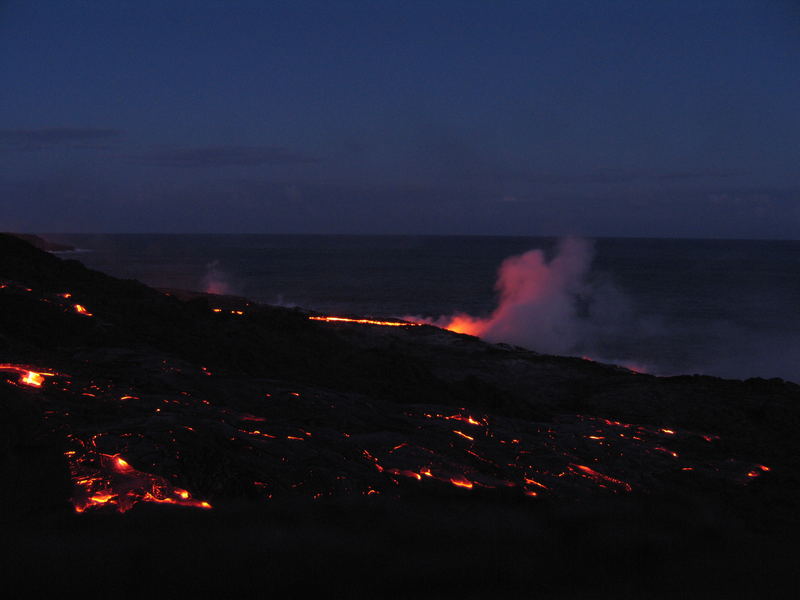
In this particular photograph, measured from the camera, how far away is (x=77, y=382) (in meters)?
4.35

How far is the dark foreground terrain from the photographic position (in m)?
2.90

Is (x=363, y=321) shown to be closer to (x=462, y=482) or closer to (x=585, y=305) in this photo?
(x=462, y=482)

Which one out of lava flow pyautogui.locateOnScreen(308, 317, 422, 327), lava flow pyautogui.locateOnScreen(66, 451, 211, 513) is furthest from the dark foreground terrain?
lava flow pyautogui.locateOnScreen(308, 317, 422, 327)

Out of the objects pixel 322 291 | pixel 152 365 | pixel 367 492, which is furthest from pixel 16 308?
pixel 322 291

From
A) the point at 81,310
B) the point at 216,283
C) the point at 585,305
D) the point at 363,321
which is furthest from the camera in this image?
the point at 216,283

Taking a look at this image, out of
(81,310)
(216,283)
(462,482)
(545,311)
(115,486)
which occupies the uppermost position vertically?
(216,283)

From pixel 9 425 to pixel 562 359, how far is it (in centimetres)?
1041

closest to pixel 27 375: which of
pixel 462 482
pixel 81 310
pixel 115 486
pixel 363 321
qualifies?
pixel 115 486

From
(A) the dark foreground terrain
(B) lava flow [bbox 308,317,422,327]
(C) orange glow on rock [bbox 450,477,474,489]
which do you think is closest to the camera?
(A) the dark foreground terrain

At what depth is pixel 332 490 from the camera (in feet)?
11.9

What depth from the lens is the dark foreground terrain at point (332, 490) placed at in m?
2.90

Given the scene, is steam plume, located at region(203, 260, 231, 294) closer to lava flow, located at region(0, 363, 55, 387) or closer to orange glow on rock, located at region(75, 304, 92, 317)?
orange glow on rock, located at region(75, 304, 92, 317)

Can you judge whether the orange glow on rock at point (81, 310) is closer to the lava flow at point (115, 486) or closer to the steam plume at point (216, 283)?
the lava flow at point (115, 486)

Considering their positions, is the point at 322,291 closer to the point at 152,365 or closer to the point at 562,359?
the point at 562,359
